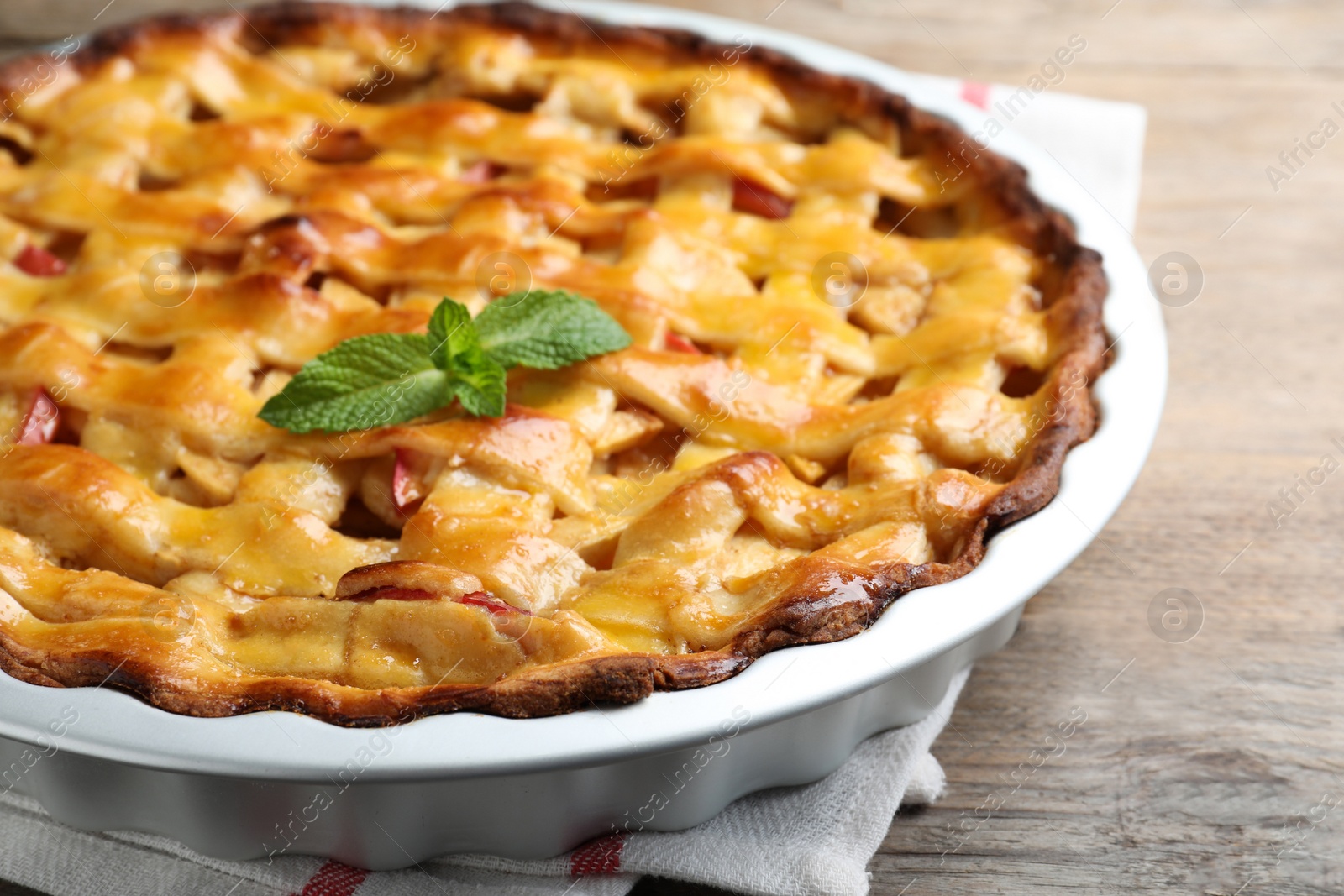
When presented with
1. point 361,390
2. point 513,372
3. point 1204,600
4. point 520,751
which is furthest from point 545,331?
point 1204,600

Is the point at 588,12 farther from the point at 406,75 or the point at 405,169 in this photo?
the point at 405,169

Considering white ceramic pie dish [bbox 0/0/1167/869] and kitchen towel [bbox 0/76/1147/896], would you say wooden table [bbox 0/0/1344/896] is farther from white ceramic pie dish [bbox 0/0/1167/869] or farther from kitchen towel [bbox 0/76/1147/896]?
white ceramic pie dish [bbox 0/0/1167/869]

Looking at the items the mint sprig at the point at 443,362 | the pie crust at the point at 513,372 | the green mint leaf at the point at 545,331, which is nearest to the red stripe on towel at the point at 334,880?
the pie crust at the point at 513,372

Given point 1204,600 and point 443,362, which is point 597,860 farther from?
point 1204,600

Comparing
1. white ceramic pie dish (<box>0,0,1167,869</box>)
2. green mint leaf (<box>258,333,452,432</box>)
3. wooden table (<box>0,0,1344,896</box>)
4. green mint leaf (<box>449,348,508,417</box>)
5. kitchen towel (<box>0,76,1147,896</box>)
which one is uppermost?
green mint leaf (<box>258,333,452,432</box>)

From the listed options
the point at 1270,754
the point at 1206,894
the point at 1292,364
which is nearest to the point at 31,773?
the point at 1206,894

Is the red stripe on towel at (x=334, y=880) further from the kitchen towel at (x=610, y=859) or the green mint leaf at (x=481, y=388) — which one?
the green mint leaf at (x=481, y=388)

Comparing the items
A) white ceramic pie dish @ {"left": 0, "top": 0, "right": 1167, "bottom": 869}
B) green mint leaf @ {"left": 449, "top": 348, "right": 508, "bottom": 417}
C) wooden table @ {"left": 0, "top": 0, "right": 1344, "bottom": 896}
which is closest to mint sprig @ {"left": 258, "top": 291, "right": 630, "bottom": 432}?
green mint leaf @ {"left": 449, "top": 348, "right": 508, "bottom": 417}
